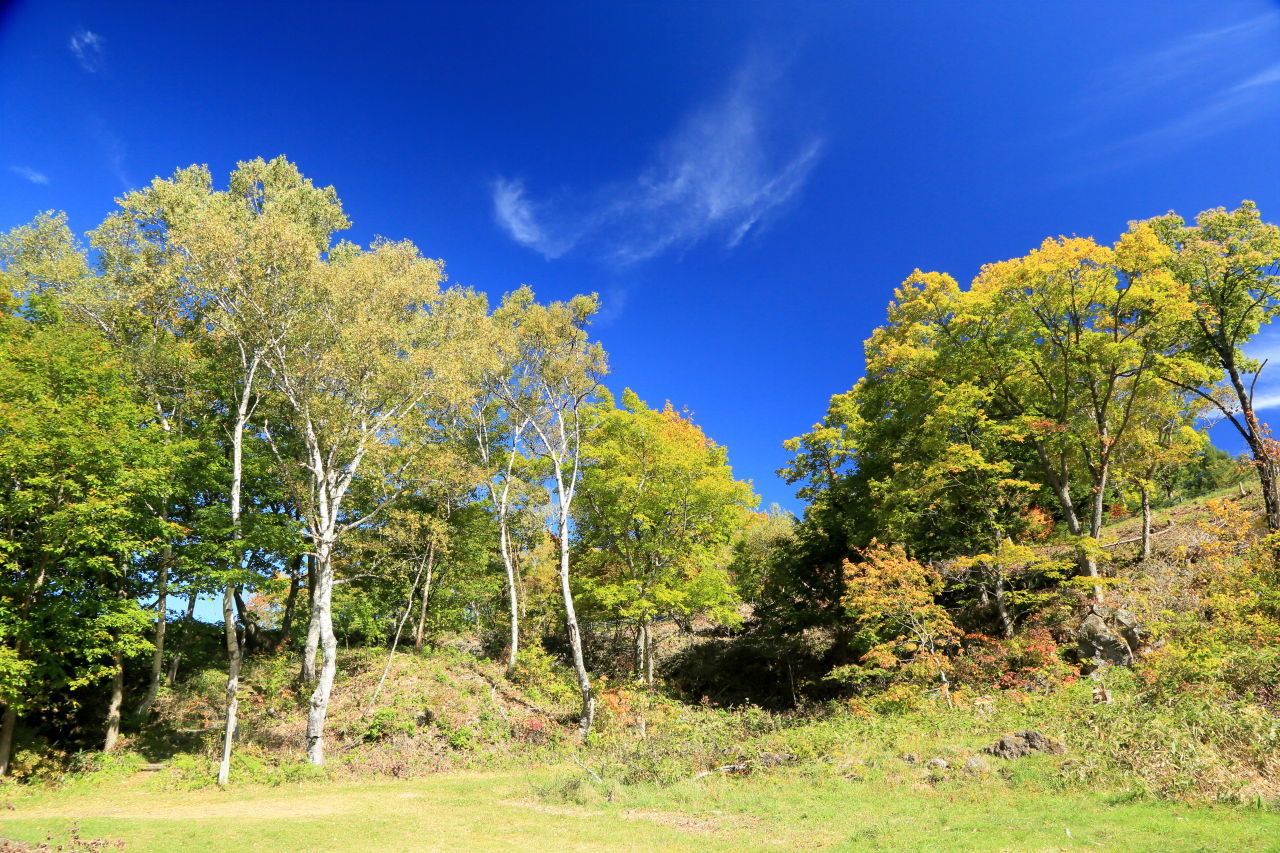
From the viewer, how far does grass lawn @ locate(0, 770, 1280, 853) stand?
7.87m

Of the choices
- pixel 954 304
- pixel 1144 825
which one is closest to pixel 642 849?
pixel 1144 825

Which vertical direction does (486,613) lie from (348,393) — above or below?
below

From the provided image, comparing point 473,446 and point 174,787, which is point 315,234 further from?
point 174,787

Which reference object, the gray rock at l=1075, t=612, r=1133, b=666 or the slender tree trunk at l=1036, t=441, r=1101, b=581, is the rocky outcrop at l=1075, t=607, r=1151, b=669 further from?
the slender tree trunk at l=1036, t=441, r=1101, b=581

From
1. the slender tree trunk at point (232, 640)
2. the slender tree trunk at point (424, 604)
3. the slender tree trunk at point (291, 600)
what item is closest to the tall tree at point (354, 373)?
the slender tree trunk at point (232, 640)

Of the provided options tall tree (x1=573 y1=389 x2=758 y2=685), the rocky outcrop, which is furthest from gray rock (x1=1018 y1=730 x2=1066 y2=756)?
tall tree (x1=573 y1=389 x2=758 y2=685)

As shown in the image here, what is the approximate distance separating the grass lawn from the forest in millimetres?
2050

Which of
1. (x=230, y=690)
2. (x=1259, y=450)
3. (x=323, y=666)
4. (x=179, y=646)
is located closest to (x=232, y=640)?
(x=230, y=690)

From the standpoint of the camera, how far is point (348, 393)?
1941 cm

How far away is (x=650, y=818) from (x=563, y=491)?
44.4 ft

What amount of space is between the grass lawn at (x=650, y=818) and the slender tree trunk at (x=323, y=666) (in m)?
2.06

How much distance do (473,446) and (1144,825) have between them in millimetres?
25704

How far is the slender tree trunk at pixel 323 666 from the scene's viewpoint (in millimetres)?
17047

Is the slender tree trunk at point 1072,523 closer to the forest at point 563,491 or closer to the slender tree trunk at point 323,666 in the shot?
the forest at point 563,491
